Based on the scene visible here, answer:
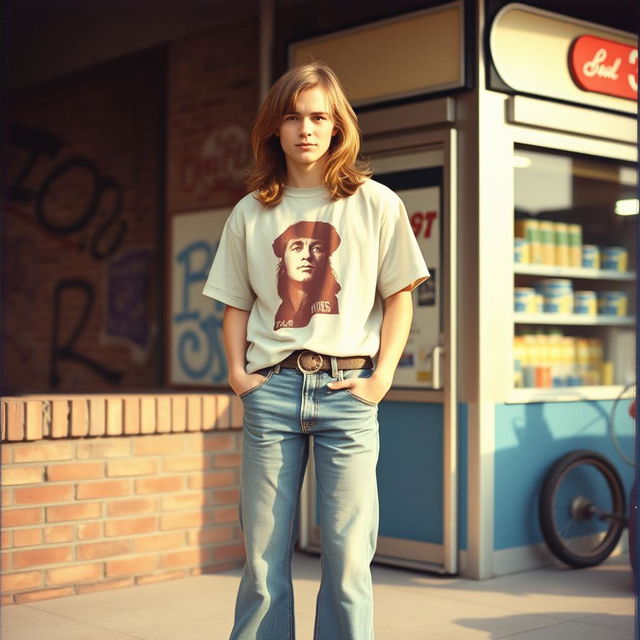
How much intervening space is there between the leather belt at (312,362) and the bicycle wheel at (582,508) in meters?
3.09

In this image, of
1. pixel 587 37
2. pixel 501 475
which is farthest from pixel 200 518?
pixel 587 37

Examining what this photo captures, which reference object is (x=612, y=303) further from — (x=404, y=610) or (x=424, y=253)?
(x=404, y=610)

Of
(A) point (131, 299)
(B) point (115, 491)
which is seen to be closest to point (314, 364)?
(B) point (115, 491)

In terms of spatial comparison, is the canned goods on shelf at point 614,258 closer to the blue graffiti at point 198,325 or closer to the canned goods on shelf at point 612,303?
the canned goods on shelf at point 612,303

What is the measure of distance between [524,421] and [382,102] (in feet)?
6.23

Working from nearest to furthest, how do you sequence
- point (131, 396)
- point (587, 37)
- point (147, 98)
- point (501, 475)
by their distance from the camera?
point (131, 396)
point (501, 475)
point (587, 37)
point (147, 98)

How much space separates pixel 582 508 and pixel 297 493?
11.3 feet

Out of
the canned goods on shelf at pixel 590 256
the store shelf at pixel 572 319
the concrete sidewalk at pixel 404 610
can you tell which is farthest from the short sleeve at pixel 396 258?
the canned goods on shelf at pixel 590 256

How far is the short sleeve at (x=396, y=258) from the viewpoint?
10.6 feet

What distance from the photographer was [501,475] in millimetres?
5879

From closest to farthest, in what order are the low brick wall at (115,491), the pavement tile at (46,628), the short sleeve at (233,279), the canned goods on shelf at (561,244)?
1. the short sleeve at (233,279)
2. the pavement tile at (46,628)
3. the low brick wall at (115,491)
4. the canned goods on shelf at (561,244)

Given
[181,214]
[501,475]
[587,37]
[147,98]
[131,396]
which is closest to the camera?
[131,396]

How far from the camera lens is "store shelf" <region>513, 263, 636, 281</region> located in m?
6.26

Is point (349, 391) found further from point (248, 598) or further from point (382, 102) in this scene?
point (382, 102)
